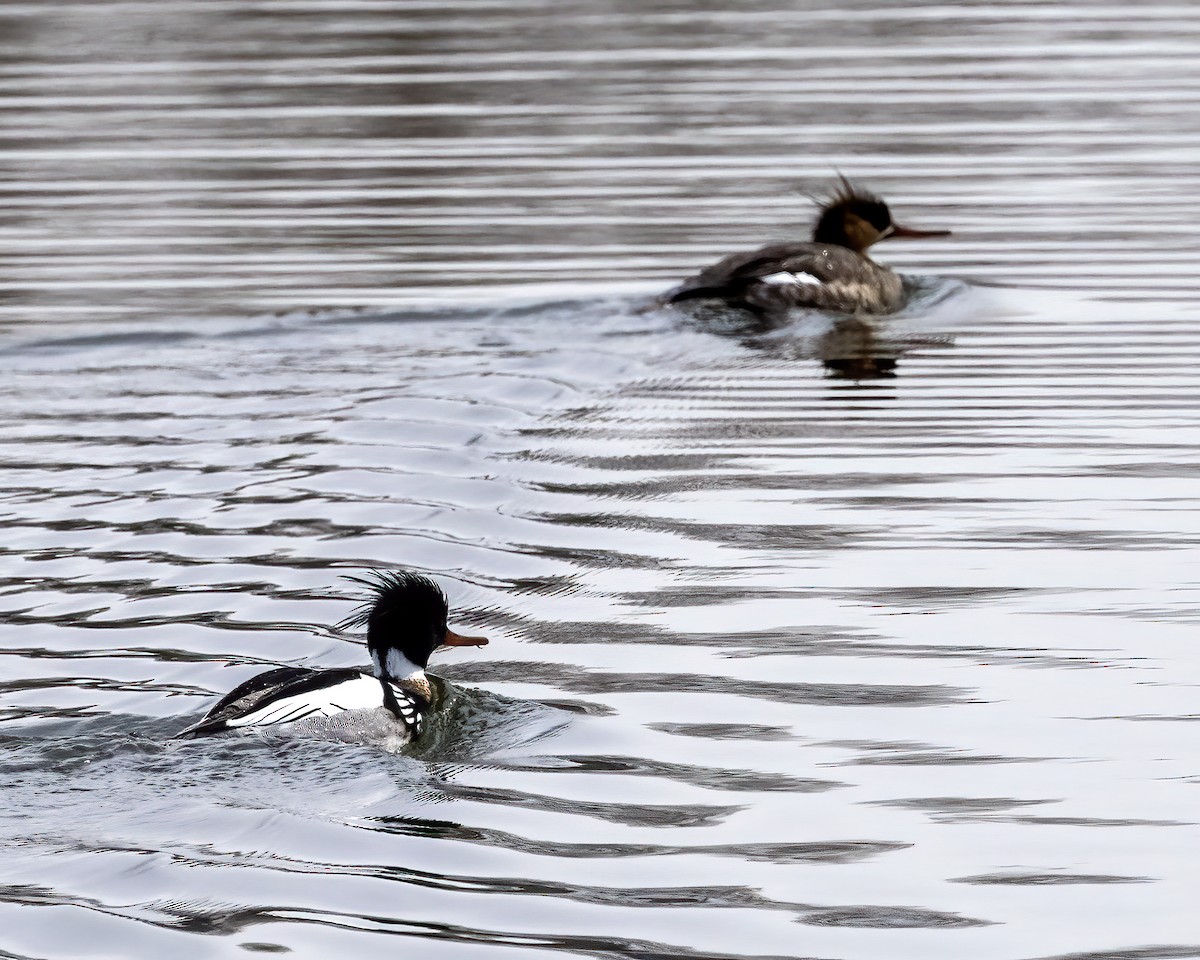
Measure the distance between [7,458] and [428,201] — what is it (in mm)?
7172

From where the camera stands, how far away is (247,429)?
10719mm

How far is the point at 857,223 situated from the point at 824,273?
41.4 inches

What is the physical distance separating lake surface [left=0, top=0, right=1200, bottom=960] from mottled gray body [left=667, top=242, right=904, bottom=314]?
192 millimetres

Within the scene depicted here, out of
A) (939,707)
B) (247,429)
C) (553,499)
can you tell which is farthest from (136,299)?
(939,707)

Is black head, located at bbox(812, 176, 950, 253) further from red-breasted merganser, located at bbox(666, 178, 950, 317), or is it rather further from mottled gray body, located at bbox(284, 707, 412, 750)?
mottled gray body, located at bbox(284, 707, 412, 750)

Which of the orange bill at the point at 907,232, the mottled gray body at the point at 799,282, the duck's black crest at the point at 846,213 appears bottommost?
the mottled gray body at the point at 799,282

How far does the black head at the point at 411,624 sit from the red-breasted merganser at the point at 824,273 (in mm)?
6061

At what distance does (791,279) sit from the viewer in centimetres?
1382

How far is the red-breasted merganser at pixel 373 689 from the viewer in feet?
22.4

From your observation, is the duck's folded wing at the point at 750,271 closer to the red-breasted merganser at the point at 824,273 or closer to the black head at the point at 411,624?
the red-breasted merganser at the point at 824,273

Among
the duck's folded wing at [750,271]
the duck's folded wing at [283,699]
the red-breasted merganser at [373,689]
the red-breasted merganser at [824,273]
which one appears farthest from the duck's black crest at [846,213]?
the duck's folded wing at [283,699]

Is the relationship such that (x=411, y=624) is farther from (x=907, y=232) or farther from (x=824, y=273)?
(x=907, y=232)

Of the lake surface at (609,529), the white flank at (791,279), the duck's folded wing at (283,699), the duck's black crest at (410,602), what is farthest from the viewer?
the white flank at (791,279)

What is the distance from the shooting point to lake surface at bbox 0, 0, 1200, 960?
5875mm
